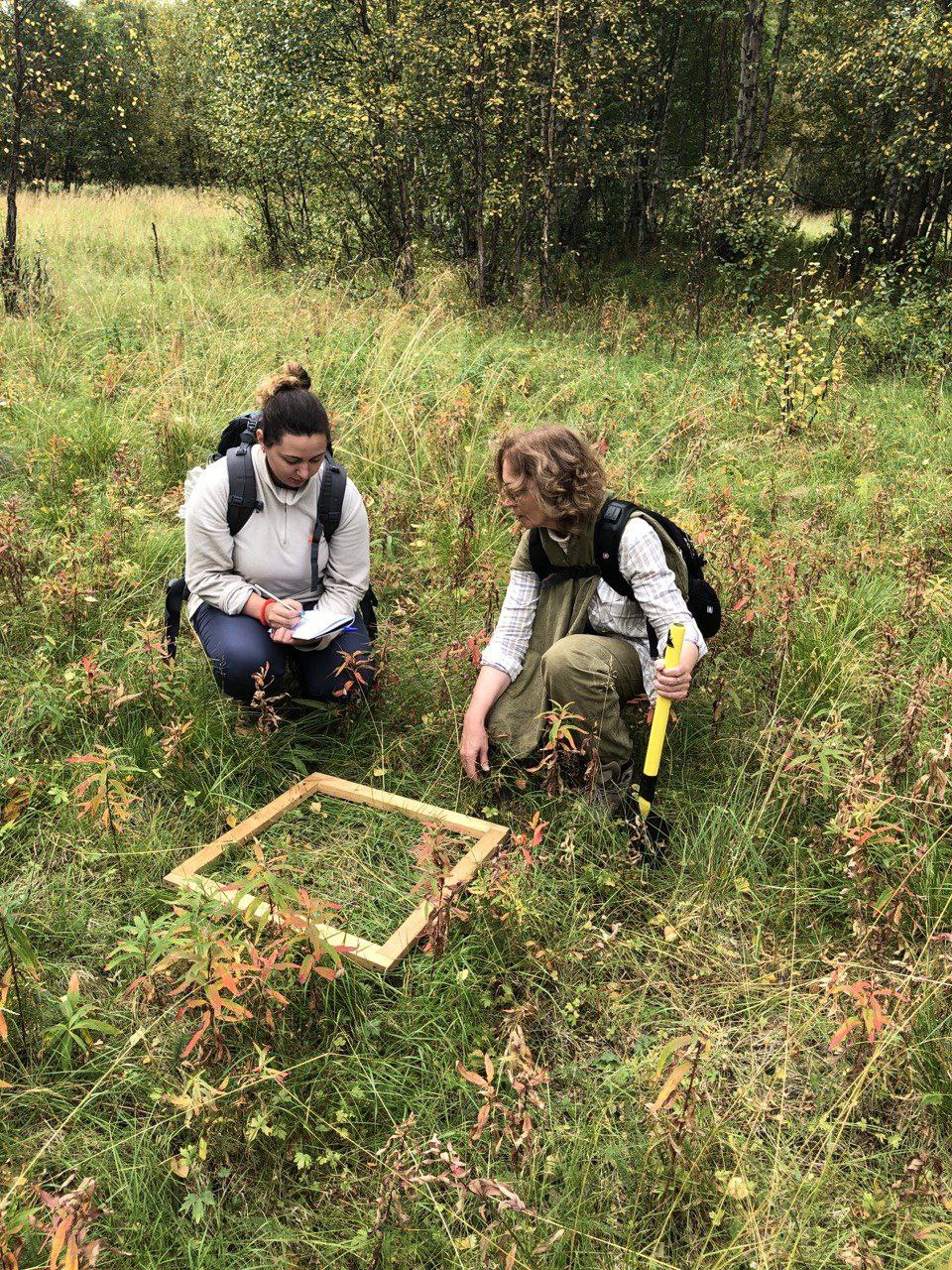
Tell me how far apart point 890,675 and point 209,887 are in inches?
95.1

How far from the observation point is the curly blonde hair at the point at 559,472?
2947mm

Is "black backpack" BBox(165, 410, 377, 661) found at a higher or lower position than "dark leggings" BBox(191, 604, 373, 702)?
higher

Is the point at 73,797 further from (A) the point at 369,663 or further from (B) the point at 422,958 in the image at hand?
(B) the point at 422,958

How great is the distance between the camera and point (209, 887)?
2.42 metres

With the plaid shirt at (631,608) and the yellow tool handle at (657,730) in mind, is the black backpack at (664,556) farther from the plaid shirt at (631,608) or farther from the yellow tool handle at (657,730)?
the yellow tool handle at (657,730)

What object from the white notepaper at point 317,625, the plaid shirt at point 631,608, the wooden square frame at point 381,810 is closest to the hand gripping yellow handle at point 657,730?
the plaid shirt at point 631,608

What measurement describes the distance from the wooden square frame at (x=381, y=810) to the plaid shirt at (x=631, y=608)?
2.03ft

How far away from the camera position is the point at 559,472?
9.65 feet

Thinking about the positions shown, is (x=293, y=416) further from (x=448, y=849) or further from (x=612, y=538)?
(x=448, y=849)

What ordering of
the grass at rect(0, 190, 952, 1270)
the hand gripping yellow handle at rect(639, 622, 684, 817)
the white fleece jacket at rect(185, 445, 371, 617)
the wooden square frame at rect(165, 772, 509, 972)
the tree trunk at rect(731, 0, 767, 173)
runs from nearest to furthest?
the grass at rect(0, 190, 952, 1270) < the wooden square frame at rect(165, 772, 509, 972) < the hand gripping yellow handle at rect(639, 622, 684, 817) < the white fleece jacket at rect(185, 445, 371, 617) < the tree trunk at rect(731, 0, 767, 173)

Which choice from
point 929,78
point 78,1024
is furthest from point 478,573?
point 929,78

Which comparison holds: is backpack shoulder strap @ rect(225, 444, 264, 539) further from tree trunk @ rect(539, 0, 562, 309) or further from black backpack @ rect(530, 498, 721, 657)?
tree trunk @ rect(539, 0, 562, 309)

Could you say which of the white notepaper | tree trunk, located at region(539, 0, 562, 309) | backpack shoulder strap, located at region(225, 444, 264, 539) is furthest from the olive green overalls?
tree trunk, located at region(539, 0, 562, 309)

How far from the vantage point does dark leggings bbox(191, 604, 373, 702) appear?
11.1 ft
